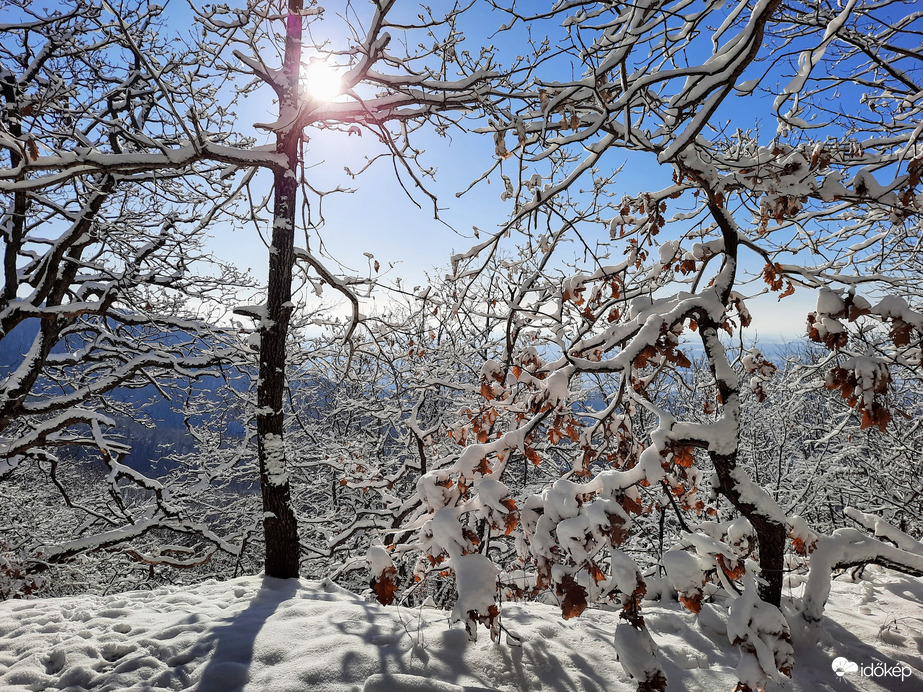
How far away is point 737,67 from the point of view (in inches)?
84.0

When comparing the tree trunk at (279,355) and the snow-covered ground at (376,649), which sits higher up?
the tree trunk at (279,355)

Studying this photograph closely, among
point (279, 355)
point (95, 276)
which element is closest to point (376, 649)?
point (279, 355)

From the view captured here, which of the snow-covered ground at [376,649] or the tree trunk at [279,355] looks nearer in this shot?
the snow-covered ground at [376,649]

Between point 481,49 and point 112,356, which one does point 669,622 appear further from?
point 112,356

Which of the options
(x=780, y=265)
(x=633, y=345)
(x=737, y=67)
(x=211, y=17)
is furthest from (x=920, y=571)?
(x=211, y=17)

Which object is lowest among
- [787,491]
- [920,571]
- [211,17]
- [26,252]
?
[787,491]

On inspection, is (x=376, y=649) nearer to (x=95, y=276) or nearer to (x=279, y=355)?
(x=279, y=355)

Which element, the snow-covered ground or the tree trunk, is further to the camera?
the tree trunk

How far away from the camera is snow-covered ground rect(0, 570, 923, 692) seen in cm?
259

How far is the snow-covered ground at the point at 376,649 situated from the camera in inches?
102

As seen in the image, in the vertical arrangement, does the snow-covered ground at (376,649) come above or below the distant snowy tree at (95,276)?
below

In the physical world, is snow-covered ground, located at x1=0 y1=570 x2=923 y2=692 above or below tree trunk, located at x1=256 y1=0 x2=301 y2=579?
below

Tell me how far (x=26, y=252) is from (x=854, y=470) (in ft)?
61.8

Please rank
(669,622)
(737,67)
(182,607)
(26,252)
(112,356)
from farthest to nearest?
(112,356), (26,252), (182,607), (669,622), (737,67)
